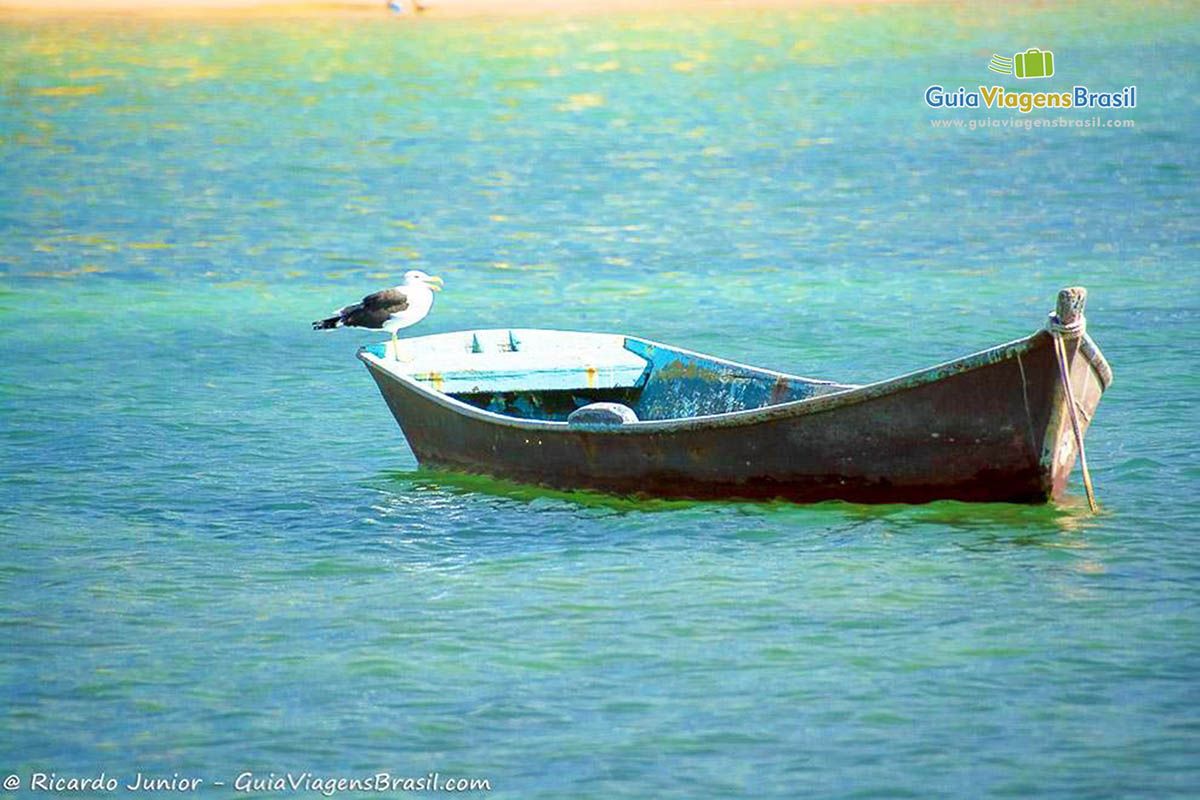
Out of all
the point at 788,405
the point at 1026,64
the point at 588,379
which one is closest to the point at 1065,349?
the point at 788,405

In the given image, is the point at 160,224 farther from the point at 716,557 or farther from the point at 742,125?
the point at 716,557

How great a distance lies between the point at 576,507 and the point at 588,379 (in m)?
1.50

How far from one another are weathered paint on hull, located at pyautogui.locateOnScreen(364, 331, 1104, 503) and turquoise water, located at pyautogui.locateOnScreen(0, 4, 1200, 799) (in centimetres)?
20

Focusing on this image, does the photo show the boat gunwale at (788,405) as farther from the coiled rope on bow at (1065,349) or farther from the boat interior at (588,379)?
the boat interior at (588,379)

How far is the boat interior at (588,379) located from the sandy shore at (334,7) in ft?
183

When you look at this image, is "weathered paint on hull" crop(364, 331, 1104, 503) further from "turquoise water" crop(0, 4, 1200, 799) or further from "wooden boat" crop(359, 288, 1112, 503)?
"turquoise water" crop(0, 4, 1200, 799)

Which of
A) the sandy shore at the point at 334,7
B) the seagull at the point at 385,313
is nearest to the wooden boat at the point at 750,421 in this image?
the seagull at the point at 385,313

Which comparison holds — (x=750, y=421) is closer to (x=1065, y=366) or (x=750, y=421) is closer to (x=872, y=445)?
(x=872, y=445)

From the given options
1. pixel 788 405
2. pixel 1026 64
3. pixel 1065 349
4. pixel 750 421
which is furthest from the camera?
pixel 1026 64

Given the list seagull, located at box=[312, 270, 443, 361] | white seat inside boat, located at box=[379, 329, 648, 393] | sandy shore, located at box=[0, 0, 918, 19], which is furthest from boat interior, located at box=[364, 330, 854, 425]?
sandy shore, located at box=[0, 0, 918, 19]

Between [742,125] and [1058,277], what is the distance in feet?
56.7

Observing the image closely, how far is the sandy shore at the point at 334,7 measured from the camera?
68.4m

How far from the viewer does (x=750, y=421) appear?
11.2 meters

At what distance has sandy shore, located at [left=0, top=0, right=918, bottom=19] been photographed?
225 ft
